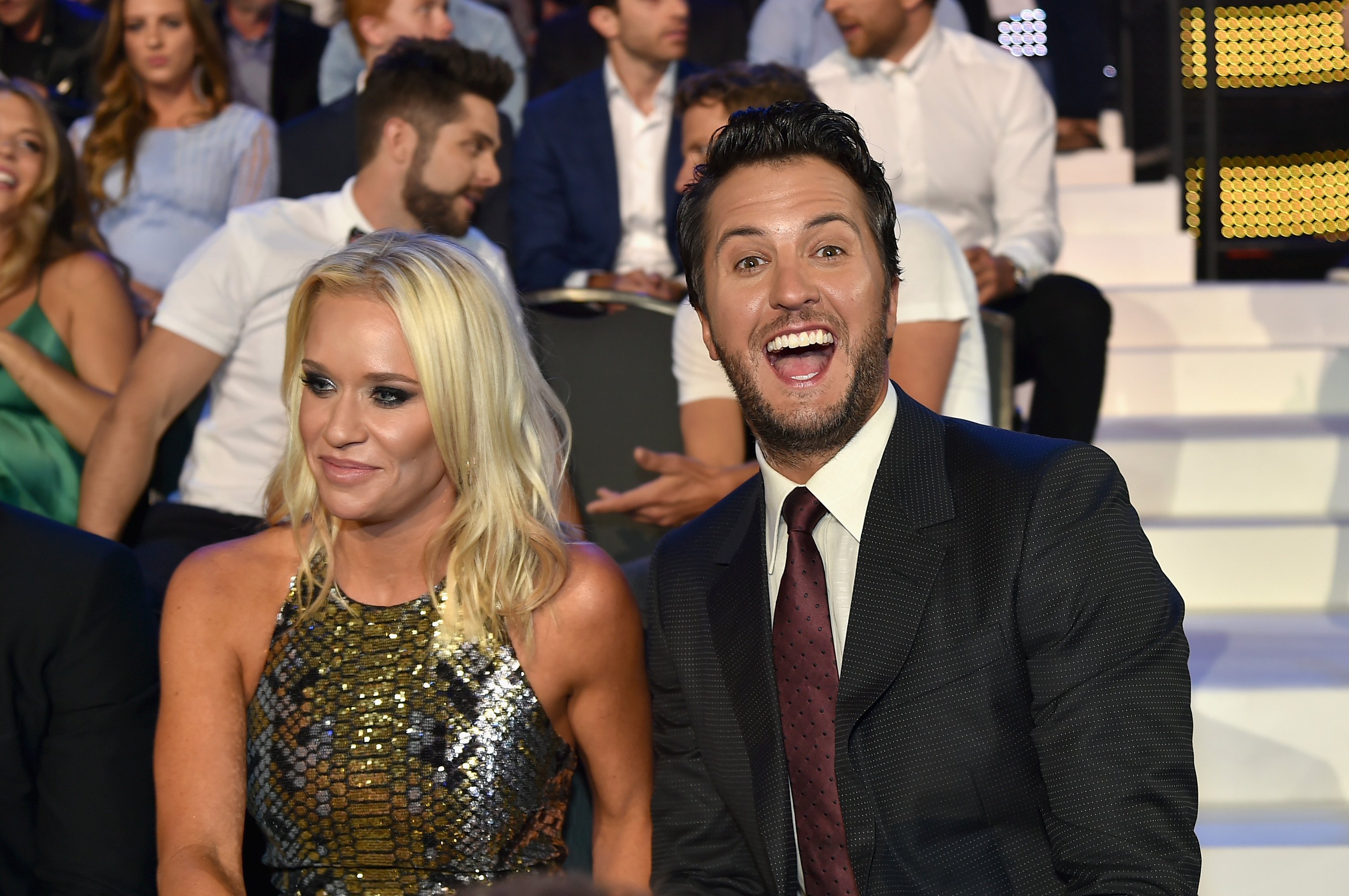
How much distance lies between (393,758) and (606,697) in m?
0.30

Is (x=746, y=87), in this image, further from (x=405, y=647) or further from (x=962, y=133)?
(x=405, y=647)

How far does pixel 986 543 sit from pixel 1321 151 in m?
5.11

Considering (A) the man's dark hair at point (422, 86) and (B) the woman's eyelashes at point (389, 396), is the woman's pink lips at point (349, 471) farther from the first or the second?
(A) the man's dark hair at point (422, 86)

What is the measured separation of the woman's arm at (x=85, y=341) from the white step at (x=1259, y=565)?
2.48 metres

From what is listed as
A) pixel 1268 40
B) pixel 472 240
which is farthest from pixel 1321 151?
pixel 472 240

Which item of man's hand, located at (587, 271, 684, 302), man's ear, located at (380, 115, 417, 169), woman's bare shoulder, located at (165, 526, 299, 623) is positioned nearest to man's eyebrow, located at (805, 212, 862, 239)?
woman's bare shoulder, located at (165, 526, 299, 623)

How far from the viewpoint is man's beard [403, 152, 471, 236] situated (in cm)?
327

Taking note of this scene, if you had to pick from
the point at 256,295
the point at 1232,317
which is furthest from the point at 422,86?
the point at 1232,317

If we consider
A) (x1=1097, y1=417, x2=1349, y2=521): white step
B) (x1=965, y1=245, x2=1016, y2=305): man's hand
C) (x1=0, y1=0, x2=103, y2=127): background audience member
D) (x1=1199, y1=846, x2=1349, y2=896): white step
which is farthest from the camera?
(x1=0, y1=0, x2=103, y2=127): background audience member

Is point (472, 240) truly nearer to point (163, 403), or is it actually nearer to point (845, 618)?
point (163, 403)

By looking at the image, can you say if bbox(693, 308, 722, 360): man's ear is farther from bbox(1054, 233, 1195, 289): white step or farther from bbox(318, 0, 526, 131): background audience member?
bbox(1054, 233, 1195, 289): white step

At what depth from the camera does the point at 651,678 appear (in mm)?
1838

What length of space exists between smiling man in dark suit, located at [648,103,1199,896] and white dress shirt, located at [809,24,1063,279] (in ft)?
7.12

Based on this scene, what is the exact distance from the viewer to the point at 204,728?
6.08ft
